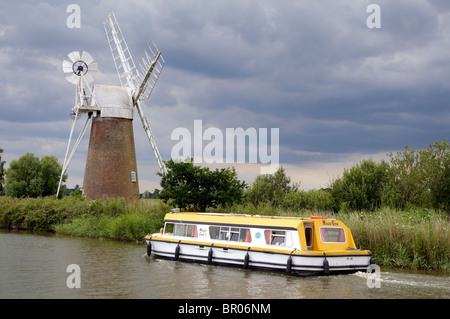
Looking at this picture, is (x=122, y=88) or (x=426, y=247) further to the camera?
(x=122, y=88)

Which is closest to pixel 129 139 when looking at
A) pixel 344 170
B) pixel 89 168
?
pixel 89 168

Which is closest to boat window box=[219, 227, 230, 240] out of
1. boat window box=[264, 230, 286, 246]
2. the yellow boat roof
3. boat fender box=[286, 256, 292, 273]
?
the yellow boat roof

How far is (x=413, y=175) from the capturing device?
105 ft

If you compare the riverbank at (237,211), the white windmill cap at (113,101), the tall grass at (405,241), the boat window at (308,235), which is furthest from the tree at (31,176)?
the boat window at (308,235)

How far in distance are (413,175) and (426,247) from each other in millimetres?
12338

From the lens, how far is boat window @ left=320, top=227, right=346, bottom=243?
63.1 ft

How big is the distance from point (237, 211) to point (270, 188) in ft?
46.9

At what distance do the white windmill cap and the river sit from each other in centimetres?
2005

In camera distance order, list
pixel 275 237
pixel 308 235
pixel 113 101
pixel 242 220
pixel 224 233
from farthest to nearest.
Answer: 1. pixel 113 101
2. pixel 224 233
3. pixel 242 220
4. pixel 308 235
5. pixel 275 237

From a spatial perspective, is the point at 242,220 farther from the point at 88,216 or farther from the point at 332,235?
the point at 88,216

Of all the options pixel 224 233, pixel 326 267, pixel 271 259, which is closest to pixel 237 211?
pixel 224 233

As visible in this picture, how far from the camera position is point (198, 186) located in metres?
32.5
